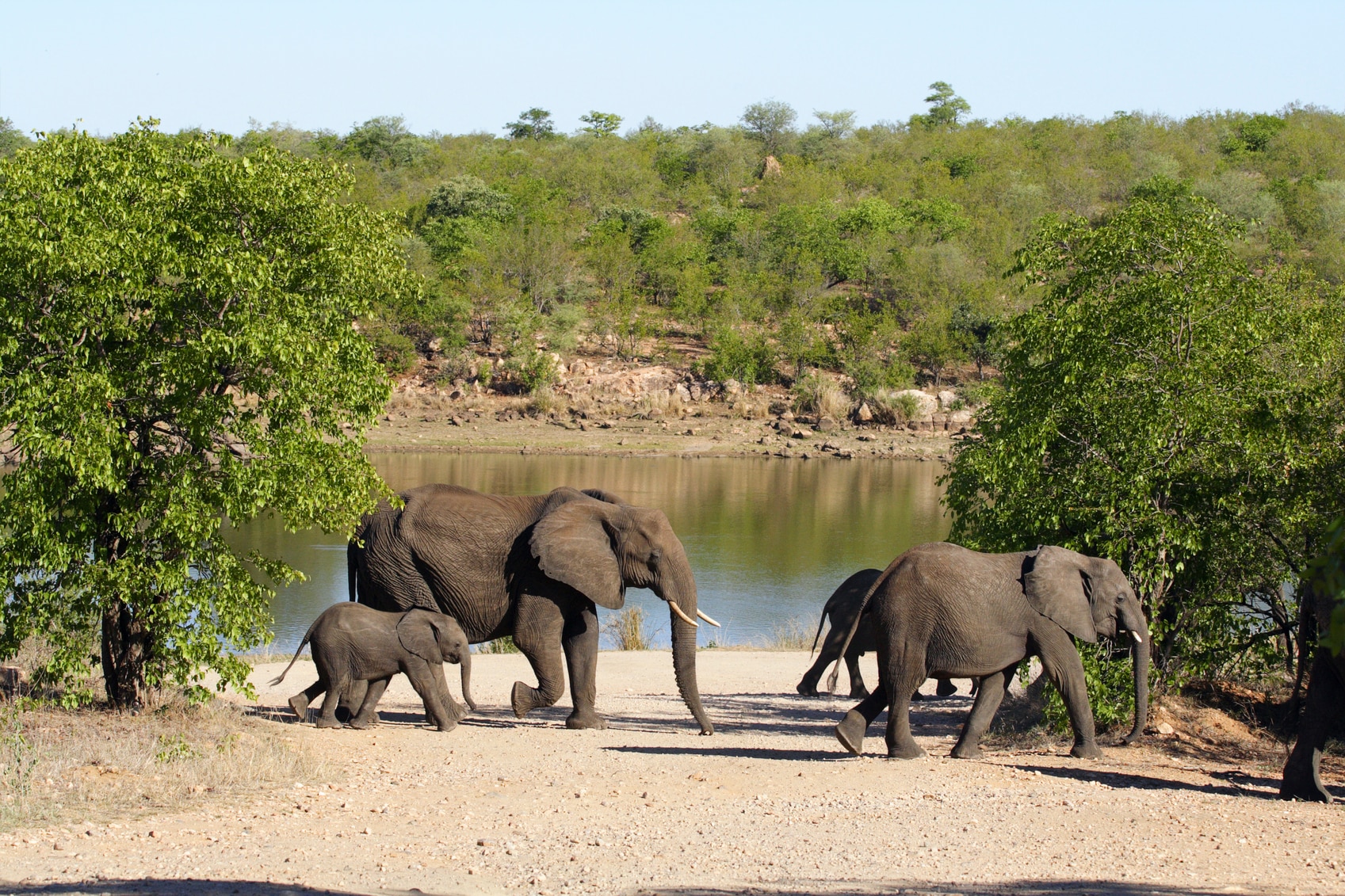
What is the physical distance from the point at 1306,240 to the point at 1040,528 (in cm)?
8587

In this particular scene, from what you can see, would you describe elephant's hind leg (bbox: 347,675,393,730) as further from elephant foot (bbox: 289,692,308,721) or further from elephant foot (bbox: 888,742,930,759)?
elephant foot (bbox: 888,742,930,759)

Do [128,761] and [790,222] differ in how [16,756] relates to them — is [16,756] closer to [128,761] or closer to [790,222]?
[128,761]

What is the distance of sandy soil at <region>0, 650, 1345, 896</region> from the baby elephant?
309 millimetres

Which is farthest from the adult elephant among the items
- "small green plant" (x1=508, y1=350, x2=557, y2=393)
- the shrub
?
the shrub

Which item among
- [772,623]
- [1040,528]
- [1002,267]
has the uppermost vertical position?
[1002,267]

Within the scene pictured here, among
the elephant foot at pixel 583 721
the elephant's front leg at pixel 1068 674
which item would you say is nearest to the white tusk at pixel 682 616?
the elephant foot at pixel 583 721

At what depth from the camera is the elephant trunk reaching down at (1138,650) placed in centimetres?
1242

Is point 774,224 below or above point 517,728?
above

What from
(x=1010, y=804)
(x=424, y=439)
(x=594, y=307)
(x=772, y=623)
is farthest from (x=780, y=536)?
(x=594, y=307)

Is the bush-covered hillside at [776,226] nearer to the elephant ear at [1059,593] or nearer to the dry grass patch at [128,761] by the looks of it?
the elephant ear at [1059,593]

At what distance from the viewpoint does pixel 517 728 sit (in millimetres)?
13938

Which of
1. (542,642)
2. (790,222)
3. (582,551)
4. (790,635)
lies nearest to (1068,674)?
(582,551)

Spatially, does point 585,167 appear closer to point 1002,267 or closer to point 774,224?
point 774,224

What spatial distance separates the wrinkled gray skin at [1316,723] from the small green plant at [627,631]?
46.4 ft
